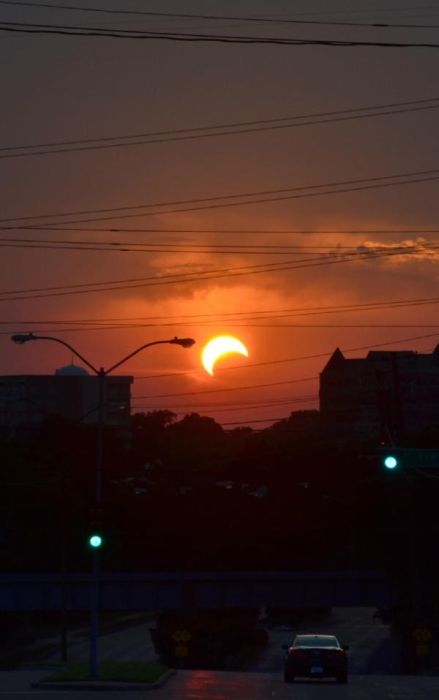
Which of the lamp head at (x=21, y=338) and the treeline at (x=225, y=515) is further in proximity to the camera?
the treeline at (x=225, y=515)

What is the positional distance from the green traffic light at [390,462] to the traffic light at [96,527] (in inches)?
349

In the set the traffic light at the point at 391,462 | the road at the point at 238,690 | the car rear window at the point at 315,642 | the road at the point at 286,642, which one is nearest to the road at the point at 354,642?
the road at the point at 286,642

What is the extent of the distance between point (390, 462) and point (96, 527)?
9.24 m

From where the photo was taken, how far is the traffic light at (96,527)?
36969 mm

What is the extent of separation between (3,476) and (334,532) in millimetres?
31286

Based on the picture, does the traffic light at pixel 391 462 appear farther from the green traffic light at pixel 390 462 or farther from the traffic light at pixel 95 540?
the traffic light at pixel 95 540

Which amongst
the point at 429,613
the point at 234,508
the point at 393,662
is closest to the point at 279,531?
the point at 234,508

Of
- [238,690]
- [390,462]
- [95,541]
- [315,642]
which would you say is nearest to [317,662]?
[315,642]

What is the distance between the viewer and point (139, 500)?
118188 millimetres

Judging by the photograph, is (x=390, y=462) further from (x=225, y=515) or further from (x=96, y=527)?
(x=225, y=515)

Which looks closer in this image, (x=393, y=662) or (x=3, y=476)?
(x=393, y=662)

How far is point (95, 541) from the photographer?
36844 millimetres

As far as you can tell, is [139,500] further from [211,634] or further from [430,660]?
[430,660]

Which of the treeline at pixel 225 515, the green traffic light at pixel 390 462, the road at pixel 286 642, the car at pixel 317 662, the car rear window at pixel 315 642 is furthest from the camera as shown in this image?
the treeline at pixel 225 515
